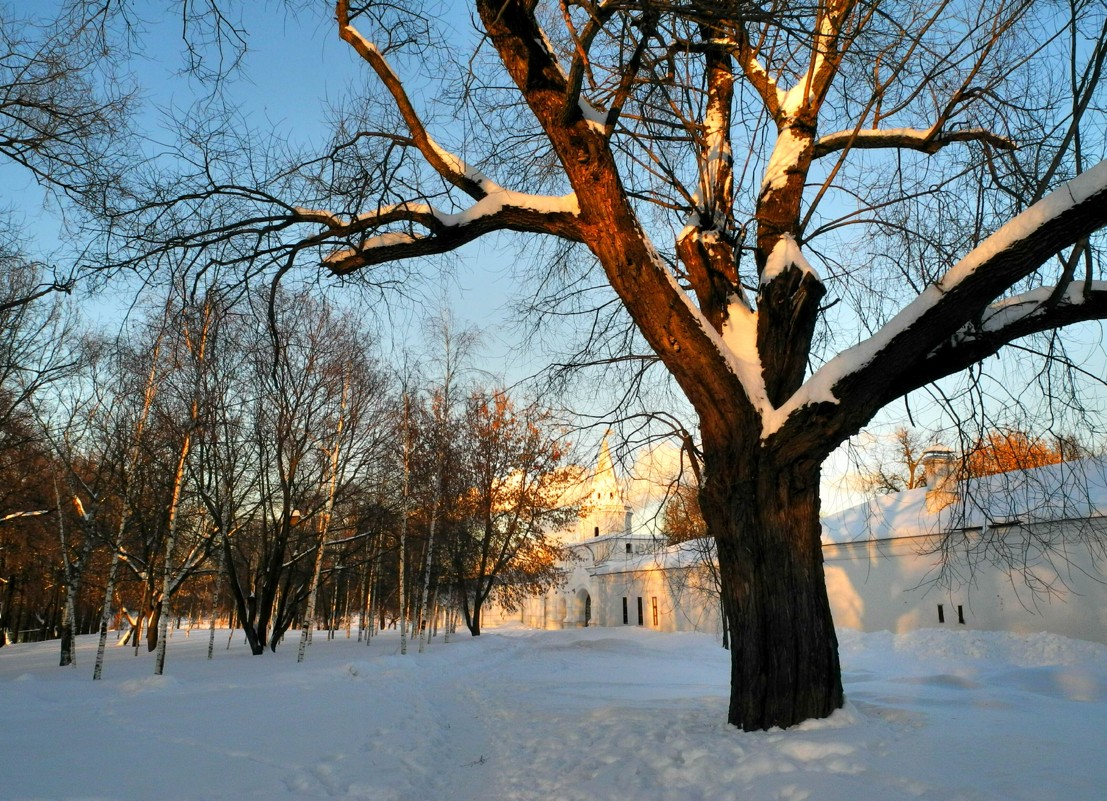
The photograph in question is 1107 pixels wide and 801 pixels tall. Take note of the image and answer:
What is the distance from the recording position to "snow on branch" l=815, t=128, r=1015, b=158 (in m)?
6.28

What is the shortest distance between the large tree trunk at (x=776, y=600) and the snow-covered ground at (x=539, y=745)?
0.83 feet

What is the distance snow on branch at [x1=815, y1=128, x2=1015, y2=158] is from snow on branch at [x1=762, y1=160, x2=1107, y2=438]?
1.86 metres

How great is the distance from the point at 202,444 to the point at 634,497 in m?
10.6

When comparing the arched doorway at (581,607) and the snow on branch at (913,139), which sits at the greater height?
the snow on branch at (913,139)

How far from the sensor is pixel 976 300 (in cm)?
477

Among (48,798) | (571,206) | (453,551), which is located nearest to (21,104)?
(571,206)

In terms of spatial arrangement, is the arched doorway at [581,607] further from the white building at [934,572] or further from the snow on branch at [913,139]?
the snow on branch at [913,139]

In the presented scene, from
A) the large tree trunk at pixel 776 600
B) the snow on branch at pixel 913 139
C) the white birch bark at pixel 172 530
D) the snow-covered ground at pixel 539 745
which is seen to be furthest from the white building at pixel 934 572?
the white birch bark at pixel 172 530

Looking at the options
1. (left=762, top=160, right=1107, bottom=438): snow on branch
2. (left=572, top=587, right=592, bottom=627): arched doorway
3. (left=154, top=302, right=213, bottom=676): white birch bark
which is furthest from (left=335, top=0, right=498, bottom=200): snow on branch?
(left=572, top=587, right=592, bottom=627): arched doorway

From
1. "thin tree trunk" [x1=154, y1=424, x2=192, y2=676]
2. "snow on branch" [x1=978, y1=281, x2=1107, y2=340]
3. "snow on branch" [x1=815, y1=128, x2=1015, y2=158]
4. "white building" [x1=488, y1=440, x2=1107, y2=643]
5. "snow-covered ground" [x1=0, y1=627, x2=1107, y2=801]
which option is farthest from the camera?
"white building" [x1=488, y1=440, x2=1107, y2=643]

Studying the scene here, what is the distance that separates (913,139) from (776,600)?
14.7 feet

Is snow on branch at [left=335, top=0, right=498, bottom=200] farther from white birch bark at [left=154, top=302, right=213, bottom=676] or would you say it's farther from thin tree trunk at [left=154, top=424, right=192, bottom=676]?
thin tree trunk at [left=154, top=424, right=192, bottom=676]

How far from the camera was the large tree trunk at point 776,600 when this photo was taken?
528 cm

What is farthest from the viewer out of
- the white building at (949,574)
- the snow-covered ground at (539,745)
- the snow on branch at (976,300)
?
the white building at (949,574)
